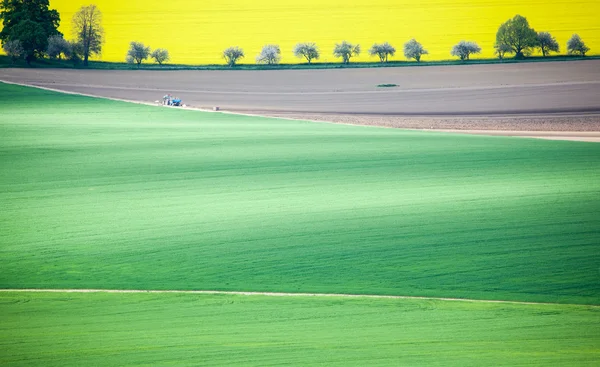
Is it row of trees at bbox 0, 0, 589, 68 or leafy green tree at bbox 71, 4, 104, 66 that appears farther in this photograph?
leafy green tree at bbox 71, 4, 104, 66

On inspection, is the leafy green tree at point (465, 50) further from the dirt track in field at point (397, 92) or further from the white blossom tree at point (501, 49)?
the dirt track in field at point (397, 92)

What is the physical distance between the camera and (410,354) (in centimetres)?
655

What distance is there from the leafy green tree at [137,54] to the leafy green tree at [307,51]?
311 inches

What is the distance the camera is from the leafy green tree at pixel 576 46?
136 ft

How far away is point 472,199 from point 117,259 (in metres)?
5.65

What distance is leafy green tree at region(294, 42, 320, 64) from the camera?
44156 millimetres

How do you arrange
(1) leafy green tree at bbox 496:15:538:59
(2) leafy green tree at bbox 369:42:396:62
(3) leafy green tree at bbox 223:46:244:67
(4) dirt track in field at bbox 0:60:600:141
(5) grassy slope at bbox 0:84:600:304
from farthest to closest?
(3) leafy green tree at bbox 223:46:244:67 → (2) leafy green tree at bbox 369:42:396:62 → (1) leafy green tree at bbox 496:15:538:59 → (4) dirt track in field at bbox 0:60:600:141 → (5) grassy slope at bbox 0:84:600:304

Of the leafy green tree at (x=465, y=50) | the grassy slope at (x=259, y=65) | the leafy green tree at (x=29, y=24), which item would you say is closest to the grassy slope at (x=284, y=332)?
the grassy slope at (x=259, y=65)

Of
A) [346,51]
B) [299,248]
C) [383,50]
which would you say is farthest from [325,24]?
[299,248]

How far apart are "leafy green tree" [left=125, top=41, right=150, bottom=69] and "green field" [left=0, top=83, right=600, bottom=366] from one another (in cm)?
2630

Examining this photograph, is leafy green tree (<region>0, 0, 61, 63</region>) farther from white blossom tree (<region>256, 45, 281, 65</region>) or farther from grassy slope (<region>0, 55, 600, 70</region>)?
white blossom tree (<region>256, 45, 281, 65</region>)

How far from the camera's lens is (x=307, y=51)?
44.1 meters

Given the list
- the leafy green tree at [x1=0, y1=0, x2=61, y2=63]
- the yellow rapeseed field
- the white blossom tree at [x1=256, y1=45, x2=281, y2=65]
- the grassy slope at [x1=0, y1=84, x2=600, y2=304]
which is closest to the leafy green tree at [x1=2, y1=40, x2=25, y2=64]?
the leafy green tree at [x1=0, y1=0, x2=61, y2=63]

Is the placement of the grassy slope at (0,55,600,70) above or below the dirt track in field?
above
